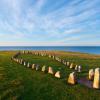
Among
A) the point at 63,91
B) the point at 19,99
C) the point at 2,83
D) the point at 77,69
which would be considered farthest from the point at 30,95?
the point at 77,69

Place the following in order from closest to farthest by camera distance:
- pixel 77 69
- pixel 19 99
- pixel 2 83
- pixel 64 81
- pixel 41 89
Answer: pixel 19 99 → pixel 41 89 → pixel 2 83 → pixel 64 81 → pixel 77 69

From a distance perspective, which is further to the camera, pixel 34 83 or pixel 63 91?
pixel 34 83

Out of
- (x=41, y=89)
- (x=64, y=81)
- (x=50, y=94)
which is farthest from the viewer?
(x=64, y=81)

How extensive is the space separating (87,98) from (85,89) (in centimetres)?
227

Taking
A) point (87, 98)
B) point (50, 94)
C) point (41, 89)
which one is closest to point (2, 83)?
point (41, 89)

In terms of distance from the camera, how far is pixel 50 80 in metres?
19.9

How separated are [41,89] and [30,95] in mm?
A: 1793

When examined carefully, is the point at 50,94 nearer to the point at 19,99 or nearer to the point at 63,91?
the point at 63,91

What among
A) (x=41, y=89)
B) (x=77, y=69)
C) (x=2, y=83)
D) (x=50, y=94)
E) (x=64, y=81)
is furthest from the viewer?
(x=77, y=69)

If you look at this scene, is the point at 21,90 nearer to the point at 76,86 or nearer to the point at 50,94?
the point at 50,94

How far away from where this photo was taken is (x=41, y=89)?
54.8 ft

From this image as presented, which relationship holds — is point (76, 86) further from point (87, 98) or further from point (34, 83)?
point (34, 83)

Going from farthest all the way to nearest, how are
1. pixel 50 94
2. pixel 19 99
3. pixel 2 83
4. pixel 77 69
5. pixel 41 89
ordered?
pixel 77 69, pixel 2 83, pixel 41 89, pixel 50 94, pixel 19 99

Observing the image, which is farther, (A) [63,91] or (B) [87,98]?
(A) [63,91]
